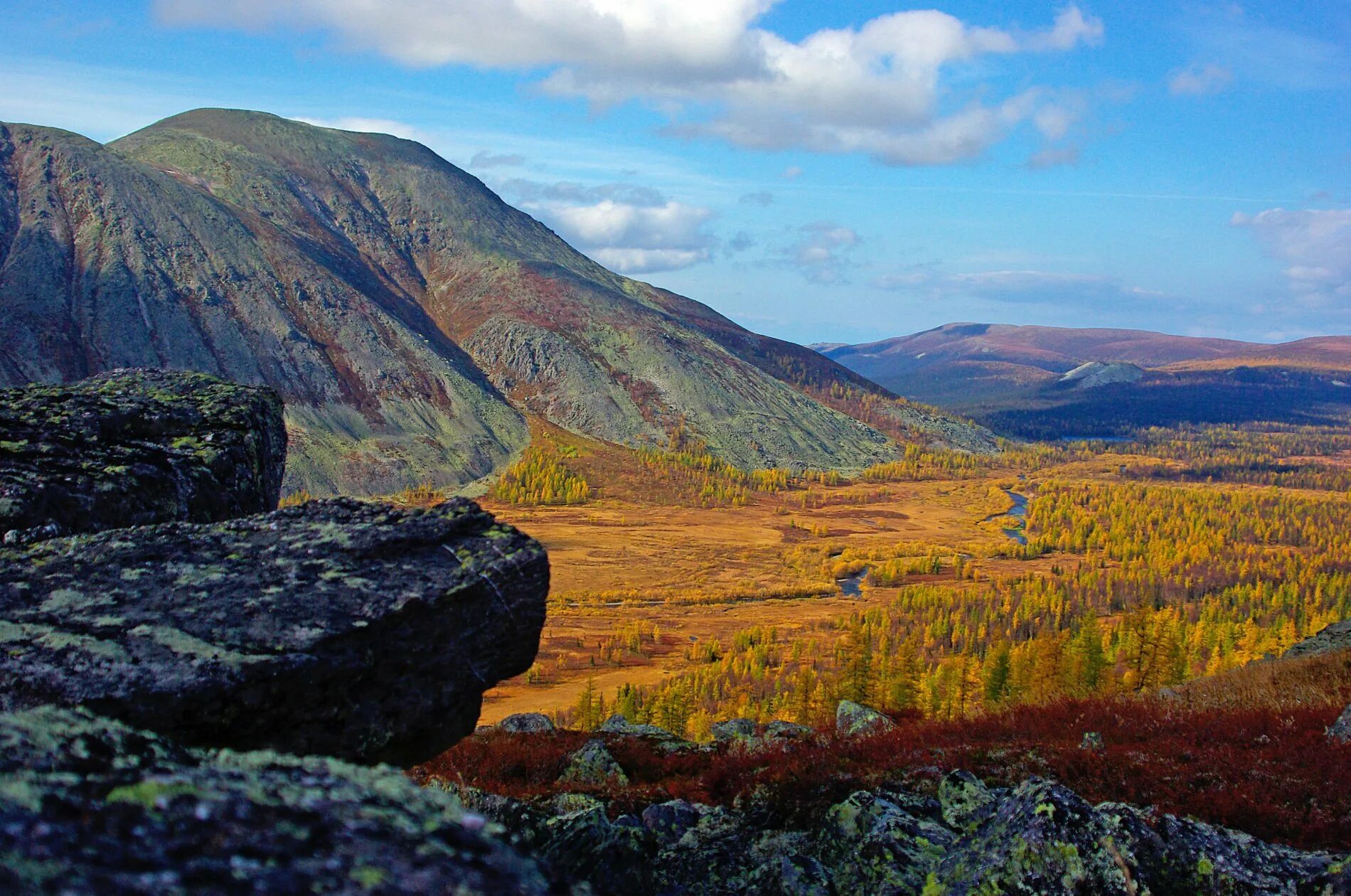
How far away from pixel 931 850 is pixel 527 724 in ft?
78.2

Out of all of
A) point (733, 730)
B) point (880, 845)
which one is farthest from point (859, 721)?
point (880, 845)

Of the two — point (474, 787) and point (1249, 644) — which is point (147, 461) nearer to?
point (474, 787)

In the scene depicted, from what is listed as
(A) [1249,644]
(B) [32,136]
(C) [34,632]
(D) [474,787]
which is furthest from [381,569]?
(B) [32,136]

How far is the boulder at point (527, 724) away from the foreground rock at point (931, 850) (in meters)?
18.3

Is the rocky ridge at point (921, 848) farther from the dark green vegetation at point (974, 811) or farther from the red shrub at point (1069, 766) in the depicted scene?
the red shrub at point (1069, 766)

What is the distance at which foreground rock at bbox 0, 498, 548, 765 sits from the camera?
8.27 meters

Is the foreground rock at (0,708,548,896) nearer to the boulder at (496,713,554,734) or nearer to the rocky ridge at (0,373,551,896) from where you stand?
the rocky ridge at (0,373,551,896)

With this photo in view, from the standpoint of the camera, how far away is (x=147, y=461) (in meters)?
13.7

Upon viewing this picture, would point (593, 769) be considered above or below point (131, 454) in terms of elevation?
below

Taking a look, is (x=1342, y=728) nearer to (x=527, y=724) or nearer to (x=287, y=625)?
(x=287, y=625)

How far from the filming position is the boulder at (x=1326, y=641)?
28.0 metres

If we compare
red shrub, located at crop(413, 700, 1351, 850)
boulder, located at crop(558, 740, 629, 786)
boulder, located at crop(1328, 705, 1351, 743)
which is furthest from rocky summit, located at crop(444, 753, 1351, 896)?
boulder, located at crop(1328, 705, 1351, 743)

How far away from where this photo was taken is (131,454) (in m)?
13.6

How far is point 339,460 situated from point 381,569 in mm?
167764
